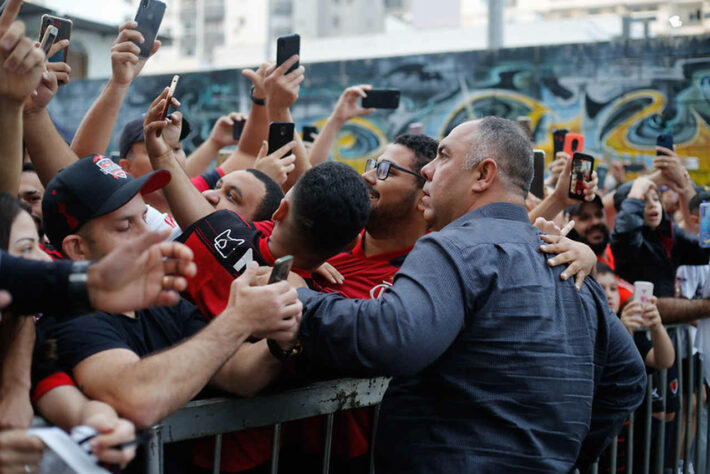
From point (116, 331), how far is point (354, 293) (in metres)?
1.08

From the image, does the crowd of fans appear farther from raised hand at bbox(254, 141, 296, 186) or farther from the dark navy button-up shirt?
the dark navy button-up shirt

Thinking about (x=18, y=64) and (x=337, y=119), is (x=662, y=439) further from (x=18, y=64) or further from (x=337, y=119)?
(x=18, y=64)

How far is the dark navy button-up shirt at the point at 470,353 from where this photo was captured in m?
1.95

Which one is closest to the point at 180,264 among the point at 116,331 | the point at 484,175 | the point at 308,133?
the point at 116,331

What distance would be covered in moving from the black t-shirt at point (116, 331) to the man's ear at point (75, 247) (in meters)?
0.25

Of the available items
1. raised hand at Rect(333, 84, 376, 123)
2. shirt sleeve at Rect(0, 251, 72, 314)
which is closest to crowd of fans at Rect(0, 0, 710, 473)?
shirt sleeve at Rect(0, 251, 72, 314)

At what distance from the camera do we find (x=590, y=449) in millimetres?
2533

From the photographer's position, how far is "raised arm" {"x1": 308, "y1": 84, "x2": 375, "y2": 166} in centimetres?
452

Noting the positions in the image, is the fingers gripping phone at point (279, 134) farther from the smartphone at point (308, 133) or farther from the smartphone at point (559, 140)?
the smartphone at point (559, 140)

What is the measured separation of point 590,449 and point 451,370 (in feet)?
2.56

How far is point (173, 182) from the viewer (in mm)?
2801

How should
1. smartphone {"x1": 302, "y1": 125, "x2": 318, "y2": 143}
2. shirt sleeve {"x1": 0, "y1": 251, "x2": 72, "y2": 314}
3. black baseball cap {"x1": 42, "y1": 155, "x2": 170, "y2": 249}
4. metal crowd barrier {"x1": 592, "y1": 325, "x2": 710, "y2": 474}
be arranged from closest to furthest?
1. shirt sleeve {"x1": 0, "y1": 251, "x2": 72, "y2": 314}
2. black baseball cap {"x1": 42, "y1": 155, "x2": 170, "y2": 249}
3. metal crowd barrier {"x1": 592, "y1": 325, "x2": 710, "y2": 474}
4. smartphone {"x1": 302, "y1": 125, "x2": 318, "y2": 143}

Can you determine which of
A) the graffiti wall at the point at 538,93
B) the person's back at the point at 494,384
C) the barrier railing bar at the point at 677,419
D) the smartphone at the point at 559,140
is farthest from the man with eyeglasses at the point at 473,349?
the graffiti wall at the point at 538,93

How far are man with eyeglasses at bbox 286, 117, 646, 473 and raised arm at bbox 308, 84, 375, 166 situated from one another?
2.34m
